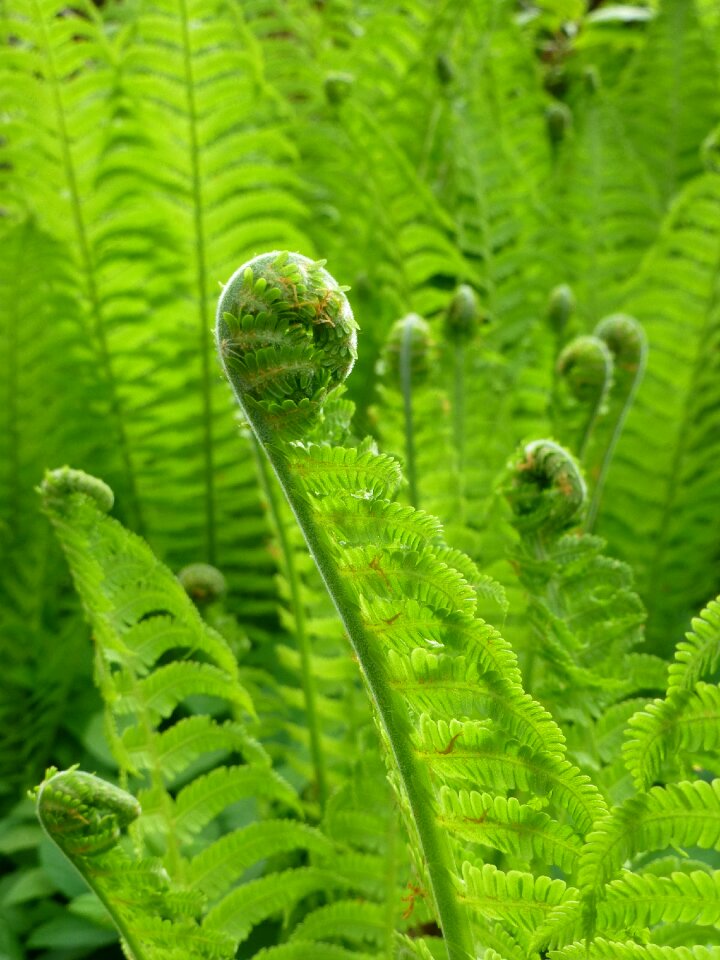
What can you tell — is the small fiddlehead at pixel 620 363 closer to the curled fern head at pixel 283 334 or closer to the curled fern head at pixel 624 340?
the curled fern head at pixel 624 340

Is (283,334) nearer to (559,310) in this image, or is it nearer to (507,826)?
(507,826)

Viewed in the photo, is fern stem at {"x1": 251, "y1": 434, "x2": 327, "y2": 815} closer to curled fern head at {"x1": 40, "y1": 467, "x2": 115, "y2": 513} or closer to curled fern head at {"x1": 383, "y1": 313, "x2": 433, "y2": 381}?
curled fern head at {"x1": 383, "y1": 313, "x2": 433, "y2": 381}

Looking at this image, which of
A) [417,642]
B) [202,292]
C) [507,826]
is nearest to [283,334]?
[417,642]

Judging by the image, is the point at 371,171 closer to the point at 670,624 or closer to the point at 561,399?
the point at 561,399

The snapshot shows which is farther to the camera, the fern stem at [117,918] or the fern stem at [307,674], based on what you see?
the fern stem at [307,674]

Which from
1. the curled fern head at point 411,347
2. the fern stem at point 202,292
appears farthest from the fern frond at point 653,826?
the fern stem at point 202,292
